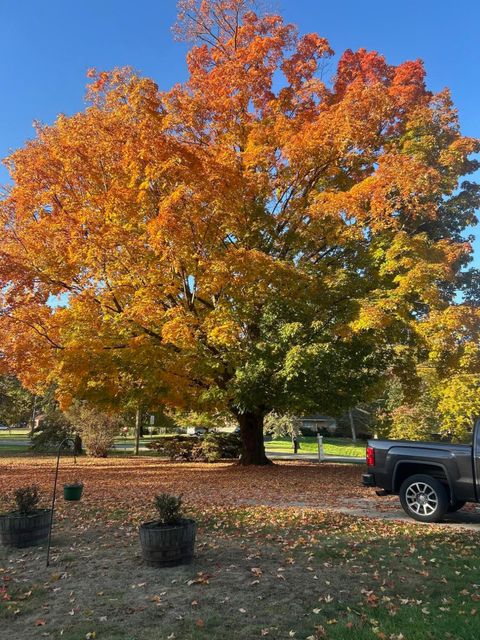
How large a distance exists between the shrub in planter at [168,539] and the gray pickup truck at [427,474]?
4.22 meters

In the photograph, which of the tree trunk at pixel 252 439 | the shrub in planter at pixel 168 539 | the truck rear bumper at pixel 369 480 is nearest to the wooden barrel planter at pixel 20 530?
the shrub in planter at pixel 168 539

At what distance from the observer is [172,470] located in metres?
16.9

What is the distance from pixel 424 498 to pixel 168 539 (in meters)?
4.72

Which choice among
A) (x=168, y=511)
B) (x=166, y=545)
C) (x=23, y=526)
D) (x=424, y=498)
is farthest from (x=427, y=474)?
(x=23, y=526)

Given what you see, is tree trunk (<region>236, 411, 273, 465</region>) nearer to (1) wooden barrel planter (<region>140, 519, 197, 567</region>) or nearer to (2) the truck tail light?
(2) the truck tail light

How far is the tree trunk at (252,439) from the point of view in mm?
17469

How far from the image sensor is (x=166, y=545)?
5.35 meters

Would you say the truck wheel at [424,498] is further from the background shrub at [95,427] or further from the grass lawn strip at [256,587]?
the background shrub at [95,427]

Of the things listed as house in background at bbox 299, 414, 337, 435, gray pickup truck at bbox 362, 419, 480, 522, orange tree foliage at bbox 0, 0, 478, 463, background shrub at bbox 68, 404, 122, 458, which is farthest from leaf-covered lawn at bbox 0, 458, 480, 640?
house in background at bbox 299, 414, 337, 435

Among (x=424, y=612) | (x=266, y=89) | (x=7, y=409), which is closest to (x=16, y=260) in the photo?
(x=266, y=89)

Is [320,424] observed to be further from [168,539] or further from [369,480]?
[168,539]

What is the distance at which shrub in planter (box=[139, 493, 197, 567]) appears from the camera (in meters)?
5.34

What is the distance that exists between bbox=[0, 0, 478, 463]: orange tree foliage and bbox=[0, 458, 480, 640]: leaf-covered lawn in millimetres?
5596

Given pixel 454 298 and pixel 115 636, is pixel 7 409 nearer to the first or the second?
pixel 454 298
